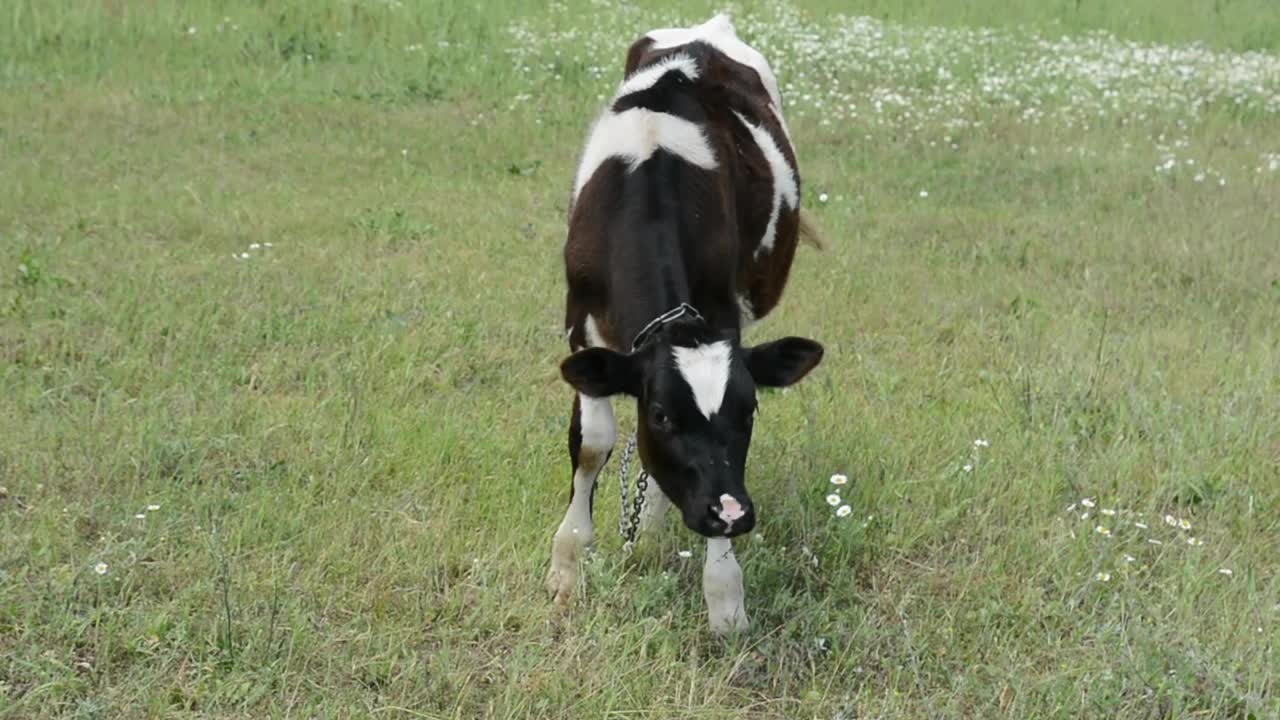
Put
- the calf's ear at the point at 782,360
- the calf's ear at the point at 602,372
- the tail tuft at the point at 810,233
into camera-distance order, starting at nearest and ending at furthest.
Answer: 1. the calf's ear at the point at 602,372
2. the calf's ear at the point at 782,360
3. the tail tuft at the point at 810,233

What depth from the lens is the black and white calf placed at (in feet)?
12.6

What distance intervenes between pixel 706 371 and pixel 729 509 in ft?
1.34

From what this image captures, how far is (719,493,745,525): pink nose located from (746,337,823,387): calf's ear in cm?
51

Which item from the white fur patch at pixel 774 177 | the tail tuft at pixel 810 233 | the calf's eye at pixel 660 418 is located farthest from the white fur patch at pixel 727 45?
the calf's eye at pixel 660 418

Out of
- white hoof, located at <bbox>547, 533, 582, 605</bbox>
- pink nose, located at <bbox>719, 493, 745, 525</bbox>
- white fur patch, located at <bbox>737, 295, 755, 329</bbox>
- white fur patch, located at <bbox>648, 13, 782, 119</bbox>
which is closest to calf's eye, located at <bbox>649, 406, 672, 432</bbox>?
pink nose, located at <bbox>719, 493, 745, 525</bbox>

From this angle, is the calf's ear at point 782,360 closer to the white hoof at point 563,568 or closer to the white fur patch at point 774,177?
the white hoof at point 563,568

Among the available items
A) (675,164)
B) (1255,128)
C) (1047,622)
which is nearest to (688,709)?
(1047,622)

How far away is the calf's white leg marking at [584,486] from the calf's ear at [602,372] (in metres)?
0.42

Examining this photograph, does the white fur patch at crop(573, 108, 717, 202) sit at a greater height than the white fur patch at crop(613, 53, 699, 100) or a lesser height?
lesser

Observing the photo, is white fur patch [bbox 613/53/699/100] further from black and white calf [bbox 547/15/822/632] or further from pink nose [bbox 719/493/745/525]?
pink nose [bbox 719/493/745/525]

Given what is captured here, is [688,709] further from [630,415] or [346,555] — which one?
[630,415]

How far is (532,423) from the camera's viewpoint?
18.9ft

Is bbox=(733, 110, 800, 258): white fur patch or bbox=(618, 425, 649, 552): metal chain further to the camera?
bbox=(733, 110, 800, 258): white fur patch

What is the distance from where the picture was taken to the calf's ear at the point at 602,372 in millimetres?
3938
